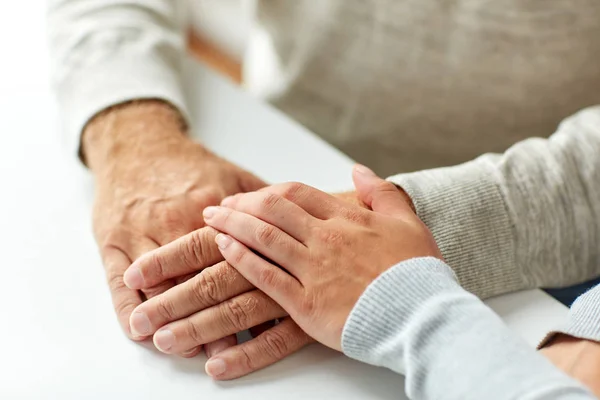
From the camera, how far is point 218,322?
0.67 metres

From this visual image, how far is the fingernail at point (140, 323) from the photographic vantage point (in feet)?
2.18

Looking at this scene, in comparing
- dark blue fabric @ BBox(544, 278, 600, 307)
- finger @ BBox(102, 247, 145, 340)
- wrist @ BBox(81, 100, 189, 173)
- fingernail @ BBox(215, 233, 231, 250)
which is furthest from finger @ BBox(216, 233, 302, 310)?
dark blue fabric @ BBox(544, 278, 600, 307)

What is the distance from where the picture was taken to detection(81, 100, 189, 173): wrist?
2.83 ft

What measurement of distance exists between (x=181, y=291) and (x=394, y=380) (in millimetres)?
218

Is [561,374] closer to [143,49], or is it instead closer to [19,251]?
[19,251]

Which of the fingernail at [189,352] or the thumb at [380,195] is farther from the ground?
the thumb at [380,195]

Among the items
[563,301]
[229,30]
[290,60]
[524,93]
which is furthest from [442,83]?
[229,30]

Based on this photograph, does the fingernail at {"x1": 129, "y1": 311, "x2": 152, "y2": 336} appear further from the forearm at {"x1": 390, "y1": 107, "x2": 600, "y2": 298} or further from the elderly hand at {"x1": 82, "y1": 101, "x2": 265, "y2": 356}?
the forearm at {"x1": 390, "y1": 107, "x2": 600, "y2": 298}

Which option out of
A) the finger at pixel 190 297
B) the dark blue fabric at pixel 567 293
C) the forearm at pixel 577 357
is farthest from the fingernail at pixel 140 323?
the dark blue fabric at pixel 567 293

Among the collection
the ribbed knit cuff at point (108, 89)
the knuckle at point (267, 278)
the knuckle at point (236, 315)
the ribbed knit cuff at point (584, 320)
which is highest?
the ribbed knit cuff at point (108, 89)

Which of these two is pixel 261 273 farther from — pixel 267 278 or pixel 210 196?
pixel 210 196

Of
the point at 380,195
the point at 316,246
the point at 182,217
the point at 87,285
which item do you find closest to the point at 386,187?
the point at 380,195

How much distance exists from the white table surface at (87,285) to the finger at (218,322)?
0.02 m

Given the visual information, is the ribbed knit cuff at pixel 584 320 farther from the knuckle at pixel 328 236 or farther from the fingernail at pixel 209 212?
the fingernail at pixel 209 212
